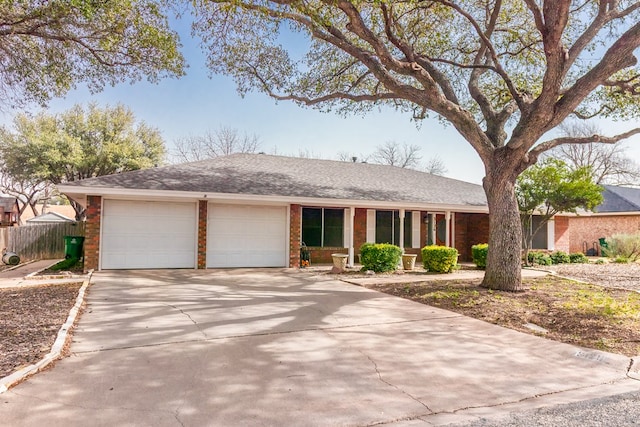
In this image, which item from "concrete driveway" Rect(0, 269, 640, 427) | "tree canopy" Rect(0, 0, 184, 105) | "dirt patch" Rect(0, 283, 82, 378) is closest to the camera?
"concrete driveway" Rect(0, 269, 640, 427)

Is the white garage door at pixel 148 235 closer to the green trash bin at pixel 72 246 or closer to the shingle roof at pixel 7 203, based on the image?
the green trash bin at pixel 72 246

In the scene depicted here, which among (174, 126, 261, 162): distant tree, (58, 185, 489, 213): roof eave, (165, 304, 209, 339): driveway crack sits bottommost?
(165, 304, 209, 339): driveway crack

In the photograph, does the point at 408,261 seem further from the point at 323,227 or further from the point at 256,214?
the point at 256,214

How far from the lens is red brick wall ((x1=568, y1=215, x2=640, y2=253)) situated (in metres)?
22.6

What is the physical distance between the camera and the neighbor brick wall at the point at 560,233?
1861cm

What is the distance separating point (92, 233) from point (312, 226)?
23.1ft

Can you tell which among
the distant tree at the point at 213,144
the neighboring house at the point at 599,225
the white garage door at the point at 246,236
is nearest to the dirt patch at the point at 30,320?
the white garage door at the point at 246,236

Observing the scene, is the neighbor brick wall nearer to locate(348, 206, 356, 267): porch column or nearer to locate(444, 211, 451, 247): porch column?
locate(444, 211, 451, 247): porch column

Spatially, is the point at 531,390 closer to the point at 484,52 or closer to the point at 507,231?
the point at 507,231

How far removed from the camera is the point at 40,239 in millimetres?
17766

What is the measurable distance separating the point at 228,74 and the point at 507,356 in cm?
1099

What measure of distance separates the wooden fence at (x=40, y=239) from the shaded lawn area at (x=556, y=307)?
15.1m

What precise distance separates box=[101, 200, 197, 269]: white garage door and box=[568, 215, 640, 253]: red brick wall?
2073 cm

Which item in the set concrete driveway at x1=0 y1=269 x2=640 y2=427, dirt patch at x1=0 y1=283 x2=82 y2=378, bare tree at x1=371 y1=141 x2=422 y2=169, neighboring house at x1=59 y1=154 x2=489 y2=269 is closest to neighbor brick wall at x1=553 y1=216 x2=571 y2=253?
neighboring house at x1=59 y1=154 x2=489 y2=269
